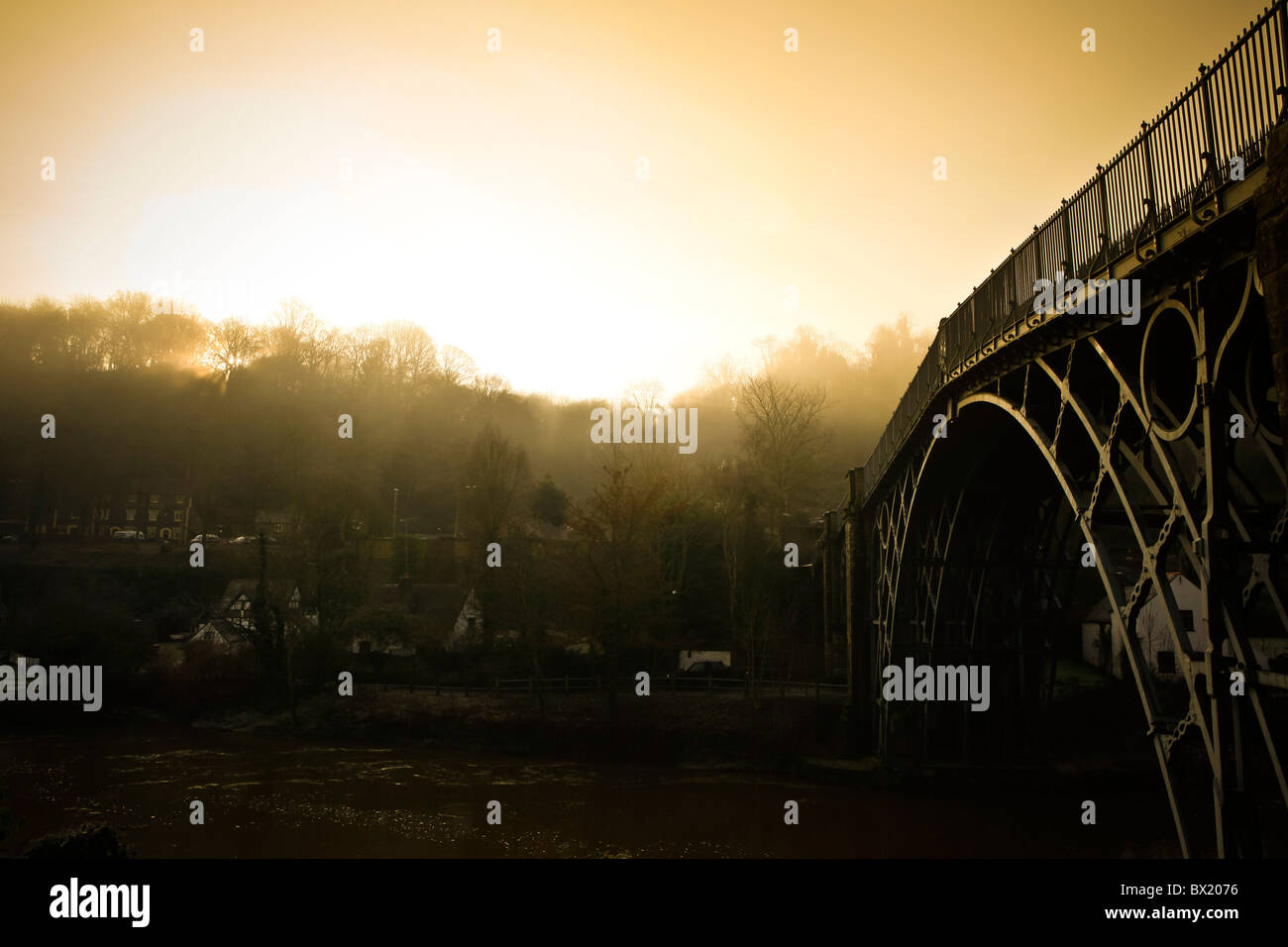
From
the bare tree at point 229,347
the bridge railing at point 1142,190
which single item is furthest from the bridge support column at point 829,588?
the bare tree at point 229,347

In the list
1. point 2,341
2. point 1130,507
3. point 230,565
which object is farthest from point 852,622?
point 2,341

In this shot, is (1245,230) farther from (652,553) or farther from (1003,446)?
(652,553)

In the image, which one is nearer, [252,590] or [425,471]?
[252,590]

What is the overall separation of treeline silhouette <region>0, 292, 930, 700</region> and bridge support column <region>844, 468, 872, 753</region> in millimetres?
7261

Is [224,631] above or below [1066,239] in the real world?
below

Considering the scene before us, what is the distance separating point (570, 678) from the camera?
32312mm

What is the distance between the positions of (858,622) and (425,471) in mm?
43158

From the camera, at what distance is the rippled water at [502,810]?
18.8 m

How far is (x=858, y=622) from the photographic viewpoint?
996 inches

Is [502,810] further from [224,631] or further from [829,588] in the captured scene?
[224,631]

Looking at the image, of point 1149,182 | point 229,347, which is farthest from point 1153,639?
point 229,347

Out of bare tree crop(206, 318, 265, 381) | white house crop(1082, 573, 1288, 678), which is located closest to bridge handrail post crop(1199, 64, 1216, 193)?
white house crop(1082, 573, 1288, 678)

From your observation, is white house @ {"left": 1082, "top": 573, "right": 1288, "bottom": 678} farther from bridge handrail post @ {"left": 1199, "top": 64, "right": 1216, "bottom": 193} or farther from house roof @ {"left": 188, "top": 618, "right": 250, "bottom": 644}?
house roof @ {"left": 188, "top": 618, "right": 250, "bottom": 644}
